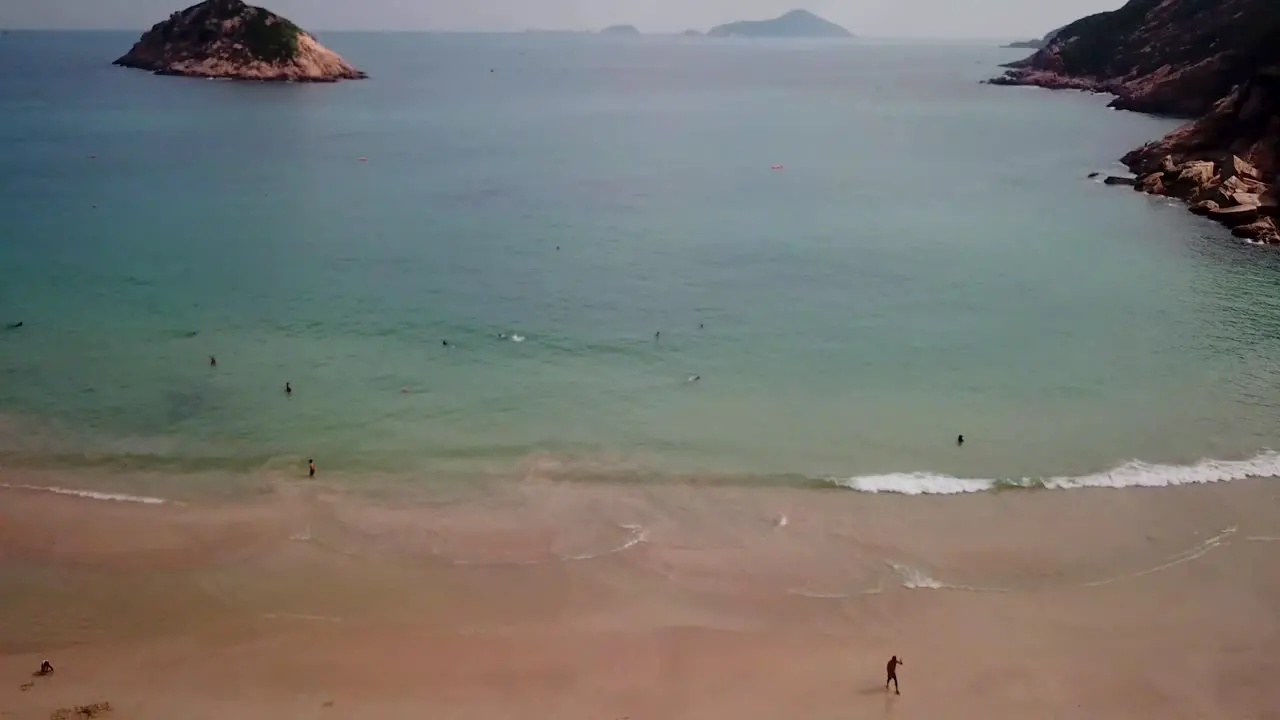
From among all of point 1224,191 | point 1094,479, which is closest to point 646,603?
point 1094,479

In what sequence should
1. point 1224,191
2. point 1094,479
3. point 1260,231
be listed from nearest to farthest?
1. point 1094,479
2. point 1260,231
3. point 1224,191

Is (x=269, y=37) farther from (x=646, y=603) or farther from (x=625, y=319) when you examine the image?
(x=646, y=603)

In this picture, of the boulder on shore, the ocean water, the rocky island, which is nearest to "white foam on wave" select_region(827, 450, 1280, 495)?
the ocean water

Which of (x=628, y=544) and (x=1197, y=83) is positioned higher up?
(x=1197, y=83)

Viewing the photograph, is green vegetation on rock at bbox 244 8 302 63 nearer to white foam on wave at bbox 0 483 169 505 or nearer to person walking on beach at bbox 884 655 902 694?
white foam on wave at bbox 0 483 169 505

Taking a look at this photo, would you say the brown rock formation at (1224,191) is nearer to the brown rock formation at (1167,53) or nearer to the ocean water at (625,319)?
the ocean water at (625,319)

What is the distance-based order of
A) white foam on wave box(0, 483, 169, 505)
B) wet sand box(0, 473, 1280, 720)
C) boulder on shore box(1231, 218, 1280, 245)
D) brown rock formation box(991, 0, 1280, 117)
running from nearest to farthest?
wet sand box(0, 473, 1280, 720) → white foam on wave box(0, 483, 169, 505) → boulder on shore box(1231, 218, 1280, 245) → brown rock formation box(991, 0, 1280, 117)
